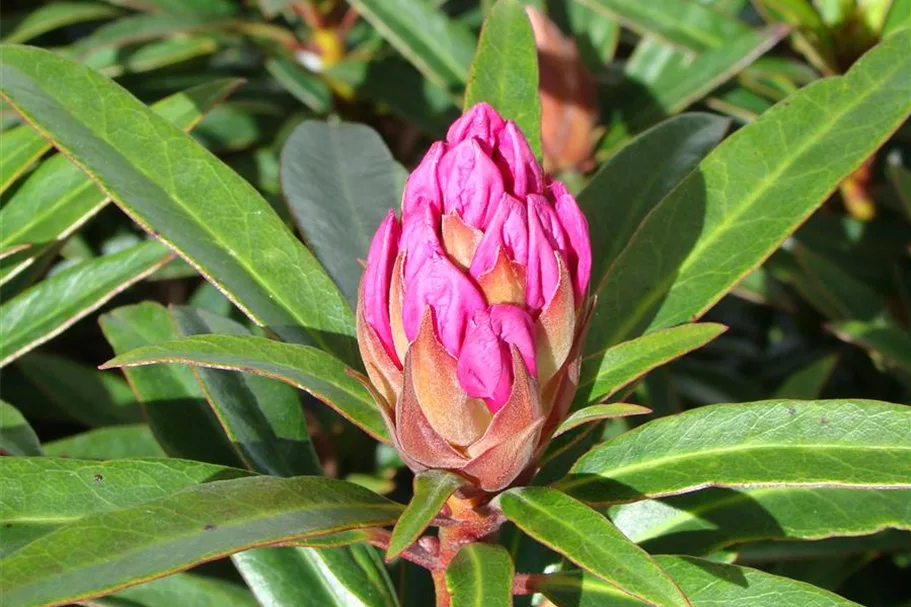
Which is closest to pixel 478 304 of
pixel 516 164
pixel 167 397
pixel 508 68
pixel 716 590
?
pixel 516 164

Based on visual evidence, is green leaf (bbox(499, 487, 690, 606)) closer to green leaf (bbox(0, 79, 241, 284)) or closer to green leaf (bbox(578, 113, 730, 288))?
green leaf (bbox(578, 113, 730, 288))

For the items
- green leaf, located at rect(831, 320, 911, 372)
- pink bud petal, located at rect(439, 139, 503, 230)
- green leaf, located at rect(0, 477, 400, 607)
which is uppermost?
pink bud petal, located at rect(439, 139, 503, 230)

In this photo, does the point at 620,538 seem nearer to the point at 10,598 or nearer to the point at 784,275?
the point at 10,598

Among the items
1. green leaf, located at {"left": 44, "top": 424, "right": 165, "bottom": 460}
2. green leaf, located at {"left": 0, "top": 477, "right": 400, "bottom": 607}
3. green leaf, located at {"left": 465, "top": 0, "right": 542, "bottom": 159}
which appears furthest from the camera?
green leaf, located at {"left": 44, "top": 424, "right": 165, "bottom": 460}

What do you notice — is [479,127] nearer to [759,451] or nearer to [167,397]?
[759,451]

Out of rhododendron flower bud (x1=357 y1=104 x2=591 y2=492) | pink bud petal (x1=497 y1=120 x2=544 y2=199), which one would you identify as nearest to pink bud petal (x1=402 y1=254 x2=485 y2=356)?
rhododendron flower bud (x1=357 y1=104 x2=591 y2=492)

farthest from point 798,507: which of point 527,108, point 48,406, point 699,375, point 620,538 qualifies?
point 48,406

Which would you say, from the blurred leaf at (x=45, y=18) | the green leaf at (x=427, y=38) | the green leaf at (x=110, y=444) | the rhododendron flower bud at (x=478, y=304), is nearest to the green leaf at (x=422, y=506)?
the rhododendron flower bud at (x=478, y=304)
